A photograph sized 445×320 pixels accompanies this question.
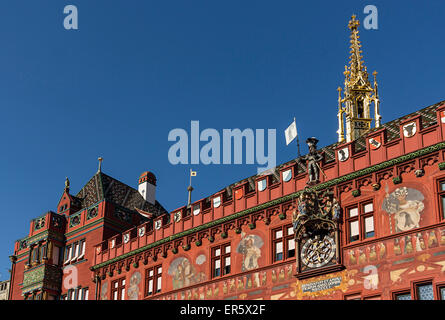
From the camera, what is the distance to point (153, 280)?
148 ft

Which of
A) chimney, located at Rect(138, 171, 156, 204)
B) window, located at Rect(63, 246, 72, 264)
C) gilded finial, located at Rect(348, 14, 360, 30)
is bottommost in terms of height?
window, located at Rect(63, 246, 72, 264)

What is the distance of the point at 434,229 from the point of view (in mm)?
32312

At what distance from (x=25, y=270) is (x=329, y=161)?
25.7 meters

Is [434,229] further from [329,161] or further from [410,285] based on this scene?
[329,161]

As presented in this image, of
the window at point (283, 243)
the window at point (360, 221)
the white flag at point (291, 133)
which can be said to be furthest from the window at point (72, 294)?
the window at point (360, 221)

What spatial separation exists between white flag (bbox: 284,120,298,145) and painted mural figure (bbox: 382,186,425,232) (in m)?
7.52

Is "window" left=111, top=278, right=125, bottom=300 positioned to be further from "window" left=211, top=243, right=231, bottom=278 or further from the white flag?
the white flag

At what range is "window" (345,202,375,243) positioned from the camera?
115ft

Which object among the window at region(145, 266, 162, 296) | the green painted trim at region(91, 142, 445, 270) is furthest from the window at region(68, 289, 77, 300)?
the window at region(145, 266, 162, 296)

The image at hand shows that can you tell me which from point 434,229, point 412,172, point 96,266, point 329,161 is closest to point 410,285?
point 434,229

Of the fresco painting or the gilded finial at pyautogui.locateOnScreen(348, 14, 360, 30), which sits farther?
the gilded finial at pyautogui.locateOnScreen(348, 14, 360, 30)

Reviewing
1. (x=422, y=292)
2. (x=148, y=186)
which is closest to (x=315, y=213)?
(x=422, y=292)

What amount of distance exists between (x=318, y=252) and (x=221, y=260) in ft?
22.8

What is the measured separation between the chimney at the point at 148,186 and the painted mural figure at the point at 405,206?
28.8 m
